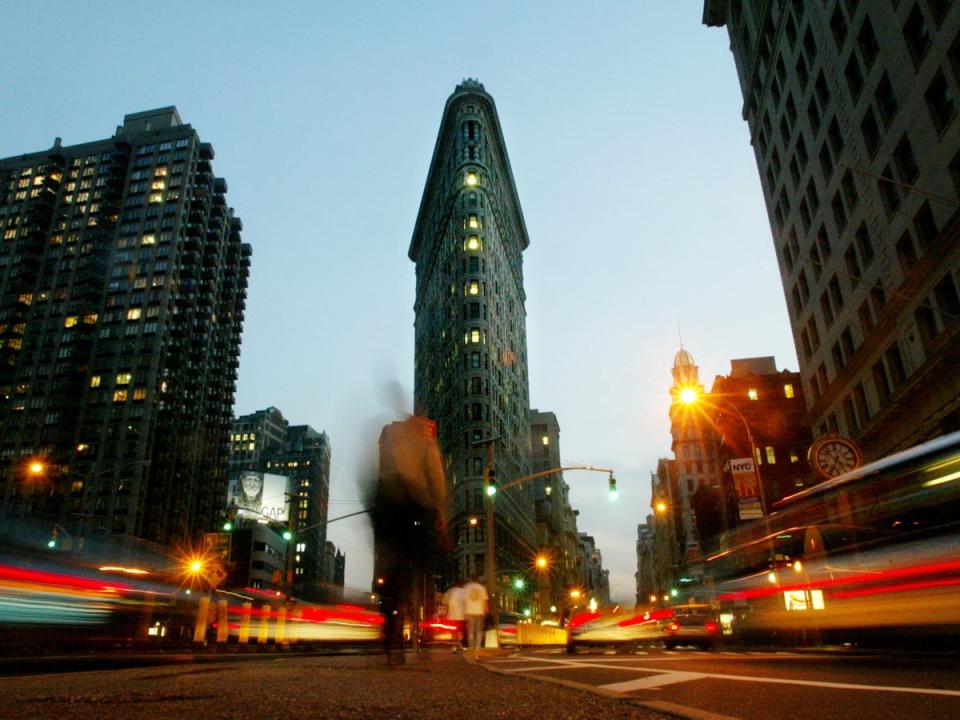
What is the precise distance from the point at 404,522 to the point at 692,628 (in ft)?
46.1

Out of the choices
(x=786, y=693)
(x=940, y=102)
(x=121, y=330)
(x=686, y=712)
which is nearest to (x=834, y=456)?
(x=940, y=102)

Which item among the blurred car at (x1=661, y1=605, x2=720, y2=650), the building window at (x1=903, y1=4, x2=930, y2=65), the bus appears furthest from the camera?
the building window at (x1=903, y1=4, x2=930, y2=65)

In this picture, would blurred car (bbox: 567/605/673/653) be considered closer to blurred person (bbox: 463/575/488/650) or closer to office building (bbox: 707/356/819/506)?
blurred person (bbox: 463/575/488/650)

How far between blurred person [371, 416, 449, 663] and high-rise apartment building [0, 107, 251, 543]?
303ft

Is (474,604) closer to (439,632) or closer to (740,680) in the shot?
(740,680)

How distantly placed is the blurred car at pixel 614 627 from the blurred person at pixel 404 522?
9197 mm

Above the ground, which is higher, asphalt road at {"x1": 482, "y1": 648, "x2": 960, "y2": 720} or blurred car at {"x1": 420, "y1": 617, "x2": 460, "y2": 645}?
asphalt road at {"x1": 482, "y1": 648, "x2": 960, "y2": 720}

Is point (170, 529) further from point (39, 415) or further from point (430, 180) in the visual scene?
point (430, 180)

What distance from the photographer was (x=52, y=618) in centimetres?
1371

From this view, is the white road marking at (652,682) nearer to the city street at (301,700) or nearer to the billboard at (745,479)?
the city street at (301,700)

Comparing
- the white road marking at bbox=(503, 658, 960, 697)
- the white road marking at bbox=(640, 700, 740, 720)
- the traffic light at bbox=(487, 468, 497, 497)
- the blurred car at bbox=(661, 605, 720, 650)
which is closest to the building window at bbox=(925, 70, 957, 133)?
the blurred car at bbox=(661, 605, 720, 650)

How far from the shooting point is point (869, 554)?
40.1ft

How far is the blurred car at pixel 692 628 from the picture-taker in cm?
2300

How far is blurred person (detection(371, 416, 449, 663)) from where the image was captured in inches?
532
